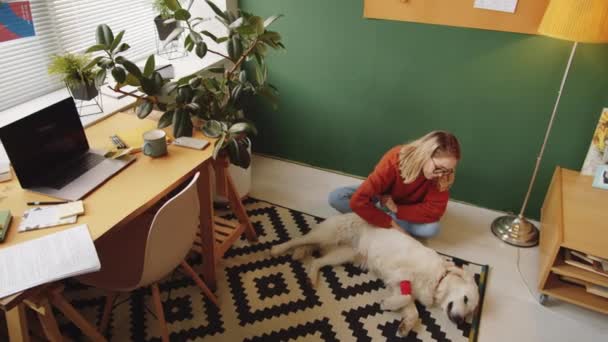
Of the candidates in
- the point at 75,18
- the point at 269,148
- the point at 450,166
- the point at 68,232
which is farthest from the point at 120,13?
the point at 450,166

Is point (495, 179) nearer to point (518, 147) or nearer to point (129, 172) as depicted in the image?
point (518, 147)

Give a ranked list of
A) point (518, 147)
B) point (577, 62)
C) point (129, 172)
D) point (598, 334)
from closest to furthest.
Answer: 1. point (129, 172)
2. point (598, 334)
3. point (577, 62)
4. point (518, 147)

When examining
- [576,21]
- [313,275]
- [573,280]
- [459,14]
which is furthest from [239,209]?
[576,21]

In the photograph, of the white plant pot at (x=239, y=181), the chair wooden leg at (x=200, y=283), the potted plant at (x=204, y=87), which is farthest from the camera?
the white plant pot at (x=239, y=181)

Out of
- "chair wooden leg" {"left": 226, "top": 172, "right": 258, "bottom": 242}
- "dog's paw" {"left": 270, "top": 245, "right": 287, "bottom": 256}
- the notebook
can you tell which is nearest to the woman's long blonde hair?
"dog's paw" {"left": 270, "top": 245, "right": 287, "bottom": 256}

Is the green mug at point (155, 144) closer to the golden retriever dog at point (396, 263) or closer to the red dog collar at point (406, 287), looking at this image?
the golden retriever dog at point (396, 263)

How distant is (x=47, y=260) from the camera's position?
1.25m

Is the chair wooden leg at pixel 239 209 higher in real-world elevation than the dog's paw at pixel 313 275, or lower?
higher

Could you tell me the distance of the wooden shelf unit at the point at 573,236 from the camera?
5.94ft

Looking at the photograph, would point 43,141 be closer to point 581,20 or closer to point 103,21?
point 103,21

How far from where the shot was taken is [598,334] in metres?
1.92

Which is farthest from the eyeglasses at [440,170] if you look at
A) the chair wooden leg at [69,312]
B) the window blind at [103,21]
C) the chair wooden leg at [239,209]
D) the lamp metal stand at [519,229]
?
the window blind at [103,21]

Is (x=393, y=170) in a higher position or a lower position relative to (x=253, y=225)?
higher

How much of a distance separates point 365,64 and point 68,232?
1.77 meters
